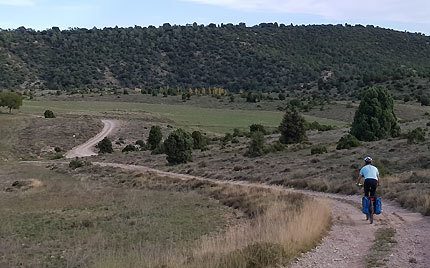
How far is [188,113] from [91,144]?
3355 centimetres

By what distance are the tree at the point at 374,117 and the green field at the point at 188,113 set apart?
42.3 meters

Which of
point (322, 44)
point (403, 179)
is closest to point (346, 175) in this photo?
point (403, 179)

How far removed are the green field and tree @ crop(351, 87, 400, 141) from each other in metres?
42.3

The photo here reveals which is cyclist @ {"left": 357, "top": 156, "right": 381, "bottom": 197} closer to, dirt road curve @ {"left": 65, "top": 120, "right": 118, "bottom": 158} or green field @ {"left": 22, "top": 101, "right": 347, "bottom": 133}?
dirt road curve @ {"left": 65, "top": 120, "right": 118, "bottom": 158}

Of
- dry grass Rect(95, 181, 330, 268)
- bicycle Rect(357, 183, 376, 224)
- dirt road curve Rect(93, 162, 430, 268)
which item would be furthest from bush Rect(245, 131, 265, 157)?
bicycle Rect(357, 183, 376, 224)

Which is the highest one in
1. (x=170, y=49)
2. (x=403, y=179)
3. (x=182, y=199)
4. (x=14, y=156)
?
(x=170, y=49)

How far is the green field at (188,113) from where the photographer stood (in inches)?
3757

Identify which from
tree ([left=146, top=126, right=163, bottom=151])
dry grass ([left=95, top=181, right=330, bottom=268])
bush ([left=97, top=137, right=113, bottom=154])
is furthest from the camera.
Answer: bush ([left=97, top=137, right=113, bottom=154])

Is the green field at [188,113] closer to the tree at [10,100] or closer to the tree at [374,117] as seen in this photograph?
the tree at [10,100]

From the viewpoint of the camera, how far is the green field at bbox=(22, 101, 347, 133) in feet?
313

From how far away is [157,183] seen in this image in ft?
120

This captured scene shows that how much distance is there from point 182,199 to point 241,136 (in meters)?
49.9

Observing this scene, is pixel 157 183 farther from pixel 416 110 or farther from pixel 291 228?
pixel 416 110

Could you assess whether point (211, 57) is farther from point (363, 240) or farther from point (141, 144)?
point (363, 240)
